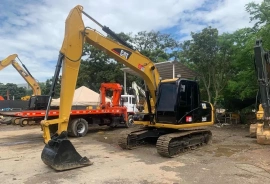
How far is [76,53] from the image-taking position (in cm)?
685

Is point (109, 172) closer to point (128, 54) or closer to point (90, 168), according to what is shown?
point (90, 168)

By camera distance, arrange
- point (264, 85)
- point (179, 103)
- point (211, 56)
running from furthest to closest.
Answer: point (211, 56)
point (264, 85)
point (179, 103)

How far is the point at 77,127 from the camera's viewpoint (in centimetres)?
1213

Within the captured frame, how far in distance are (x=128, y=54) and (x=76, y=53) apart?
6.40 ft

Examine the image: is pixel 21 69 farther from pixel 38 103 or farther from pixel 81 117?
pixel 81 117

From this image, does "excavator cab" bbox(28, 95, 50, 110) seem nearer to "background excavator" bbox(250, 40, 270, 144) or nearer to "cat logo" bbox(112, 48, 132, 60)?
"cat logo" bbox(112, 48, 132, 60)

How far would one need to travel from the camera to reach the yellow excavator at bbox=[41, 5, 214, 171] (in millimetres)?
6133

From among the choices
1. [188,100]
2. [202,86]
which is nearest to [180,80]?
[188,100]

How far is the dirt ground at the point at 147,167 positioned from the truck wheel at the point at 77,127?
292 centimetres

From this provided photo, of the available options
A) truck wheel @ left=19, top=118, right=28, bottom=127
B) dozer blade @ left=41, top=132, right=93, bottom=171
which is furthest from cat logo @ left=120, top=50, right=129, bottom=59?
truck wheel @ left=19, top=118, right=28, bottom=127

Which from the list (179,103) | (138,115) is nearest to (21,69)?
(138,115)

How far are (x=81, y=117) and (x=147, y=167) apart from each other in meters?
6.72

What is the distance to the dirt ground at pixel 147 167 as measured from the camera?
543cm

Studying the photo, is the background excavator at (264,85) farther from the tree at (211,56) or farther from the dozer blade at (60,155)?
the tree at (211,56)
